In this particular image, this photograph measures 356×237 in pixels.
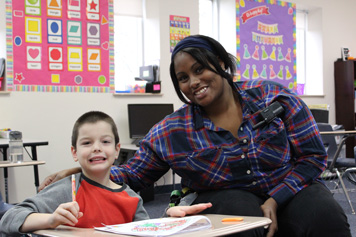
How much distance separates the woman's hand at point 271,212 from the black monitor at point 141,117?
345 cm

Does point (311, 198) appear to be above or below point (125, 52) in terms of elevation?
→ below

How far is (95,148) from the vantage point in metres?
1.46

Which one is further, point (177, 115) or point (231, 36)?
point (231, 36)

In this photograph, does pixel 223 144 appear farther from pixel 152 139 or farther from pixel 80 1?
pixel 80 1

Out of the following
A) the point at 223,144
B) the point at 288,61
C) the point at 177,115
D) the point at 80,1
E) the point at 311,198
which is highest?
the point at 80,1

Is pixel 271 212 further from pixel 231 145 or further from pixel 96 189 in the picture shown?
pixel 96 189

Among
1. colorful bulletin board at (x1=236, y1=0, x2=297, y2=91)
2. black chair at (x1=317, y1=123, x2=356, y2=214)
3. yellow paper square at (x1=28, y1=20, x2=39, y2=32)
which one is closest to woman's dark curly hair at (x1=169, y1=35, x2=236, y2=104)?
black chair at (x1=317, y1=123, x2=356, y2=214)

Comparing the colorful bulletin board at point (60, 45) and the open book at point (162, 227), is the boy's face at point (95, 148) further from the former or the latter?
the colorful bulletin board at point (60, 45)

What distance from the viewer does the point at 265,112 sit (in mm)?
1641

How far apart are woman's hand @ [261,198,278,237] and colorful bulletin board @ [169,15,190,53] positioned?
13.2 feet

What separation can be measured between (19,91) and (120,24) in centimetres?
157

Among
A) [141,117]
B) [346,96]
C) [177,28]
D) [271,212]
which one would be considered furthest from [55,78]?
[346,96]

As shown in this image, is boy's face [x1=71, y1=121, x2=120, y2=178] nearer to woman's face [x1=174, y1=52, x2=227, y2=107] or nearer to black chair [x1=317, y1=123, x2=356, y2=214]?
woman's face [x1=174, y1=52, x2=227, y2=107]

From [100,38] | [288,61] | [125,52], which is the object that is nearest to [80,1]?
[100,38]
